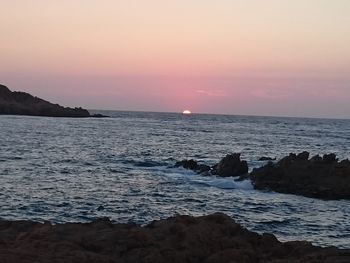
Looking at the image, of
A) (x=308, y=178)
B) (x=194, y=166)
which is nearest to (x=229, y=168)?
(x=194, y=166)

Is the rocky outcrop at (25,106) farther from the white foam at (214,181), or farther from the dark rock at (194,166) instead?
the white foam at (214,181)

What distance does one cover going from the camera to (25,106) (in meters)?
186

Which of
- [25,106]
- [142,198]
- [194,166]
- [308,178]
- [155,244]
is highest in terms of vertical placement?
[25,106]

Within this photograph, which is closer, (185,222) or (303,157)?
(185,222)

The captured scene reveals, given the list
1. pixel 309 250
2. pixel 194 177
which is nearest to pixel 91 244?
pixel 309 250

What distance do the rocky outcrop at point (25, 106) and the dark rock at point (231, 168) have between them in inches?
5799

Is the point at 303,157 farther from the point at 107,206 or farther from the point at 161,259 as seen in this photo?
the point at 161,259

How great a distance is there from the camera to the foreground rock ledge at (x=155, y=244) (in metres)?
13.6

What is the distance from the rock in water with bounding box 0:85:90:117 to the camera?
17929 centimetres

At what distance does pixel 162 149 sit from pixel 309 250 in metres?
53.4

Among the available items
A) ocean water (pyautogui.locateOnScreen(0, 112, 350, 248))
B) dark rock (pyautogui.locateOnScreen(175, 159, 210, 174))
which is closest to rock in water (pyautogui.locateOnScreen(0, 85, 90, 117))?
ocean water (pyautogui.locateOnScreen(0, 112, 350, 248))

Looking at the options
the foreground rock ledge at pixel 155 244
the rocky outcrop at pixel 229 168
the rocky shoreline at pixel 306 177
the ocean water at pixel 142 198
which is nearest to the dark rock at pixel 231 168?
the rocky outcrop at pixel 229 168

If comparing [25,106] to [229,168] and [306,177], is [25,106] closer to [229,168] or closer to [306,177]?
[229,168]

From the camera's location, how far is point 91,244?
581 inches
